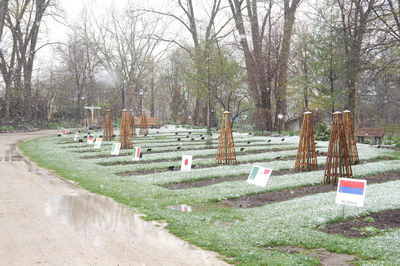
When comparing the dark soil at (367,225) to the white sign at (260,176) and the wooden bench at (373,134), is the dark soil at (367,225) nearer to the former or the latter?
the white sign at (260,176)

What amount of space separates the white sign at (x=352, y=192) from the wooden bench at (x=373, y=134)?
16.5m

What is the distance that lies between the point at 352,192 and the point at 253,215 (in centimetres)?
168

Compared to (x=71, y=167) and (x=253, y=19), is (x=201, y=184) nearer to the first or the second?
(x=71, y=167)

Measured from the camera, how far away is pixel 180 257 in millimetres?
4621

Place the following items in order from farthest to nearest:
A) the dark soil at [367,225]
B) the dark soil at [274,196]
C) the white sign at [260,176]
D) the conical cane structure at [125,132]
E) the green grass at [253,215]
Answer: the conical cane structure at [125,132], the dark soil at [274,196], the white sign at [260,176], the dark soil at [367,225], the green grass at [253,215]

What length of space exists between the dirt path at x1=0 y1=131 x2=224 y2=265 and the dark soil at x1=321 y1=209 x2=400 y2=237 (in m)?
2.21

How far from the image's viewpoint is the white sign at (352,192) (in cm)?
574

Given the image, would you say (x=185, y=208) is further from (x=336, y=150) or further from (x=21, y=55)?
(x=21, y=55)

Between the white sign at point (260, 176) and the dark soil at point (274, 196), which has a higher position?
the white sign at point (260, 176)

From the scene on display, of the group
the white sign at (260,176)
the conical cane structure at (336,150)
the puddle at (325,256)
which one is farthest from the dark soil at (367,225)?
the conical cane structure at (336,150)

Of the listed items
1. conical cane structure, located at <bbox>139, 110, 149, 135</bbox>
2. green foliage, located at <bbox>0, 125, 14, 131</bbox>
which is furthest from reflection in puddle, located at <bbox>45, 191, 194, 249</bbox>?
green foliage, located at <bbox>0, 125, 14, 131</bbox>

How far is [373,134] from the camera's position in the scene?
21.1 m

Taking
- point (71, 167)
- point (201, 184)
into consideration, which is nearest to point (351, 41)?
point (201, 184)

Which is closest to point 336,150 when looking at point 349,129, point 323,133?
point 349,129
